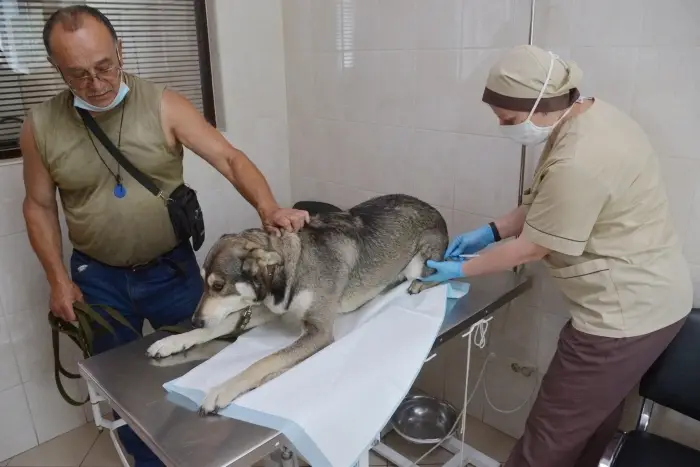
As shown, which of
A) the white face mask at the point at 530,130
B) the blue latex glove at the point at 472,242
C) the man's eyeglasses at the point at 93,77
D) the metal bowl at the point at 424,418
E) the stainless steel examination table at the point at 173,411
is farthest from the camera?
the metal bowl at the point at 424,418

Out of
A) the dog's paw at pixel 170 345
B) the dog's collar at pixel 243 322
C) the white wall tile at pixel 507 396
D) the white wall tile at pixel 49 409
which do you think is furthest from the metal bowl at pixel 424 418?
the white wall tile at pixel 49 409

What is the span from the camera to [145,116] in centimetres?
185

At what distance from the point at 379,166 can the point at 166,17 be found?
4.30 feet

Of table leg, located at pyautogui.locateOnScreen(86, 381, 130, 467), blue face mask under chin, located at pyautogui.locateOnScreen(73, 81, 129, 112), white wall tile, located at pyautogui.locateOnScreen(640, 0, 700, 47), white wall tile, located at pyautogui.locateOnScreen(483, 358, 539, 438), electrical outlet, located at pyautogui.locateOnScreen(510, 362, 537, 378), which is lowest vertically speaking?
white wall tile, located at pyautogui.locateOnScreen(483, 358, 539, 438)

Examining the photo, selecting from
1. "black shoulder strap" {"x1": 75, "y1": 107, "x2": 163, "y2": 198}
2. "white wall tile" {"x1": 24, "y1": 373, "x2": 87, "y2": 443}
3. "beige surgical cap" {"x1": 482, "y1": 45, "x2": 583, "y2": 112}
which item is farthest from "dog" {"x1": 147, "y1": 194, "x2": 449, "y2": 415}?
"white wall tile" {"x1": 24, "y1": 373, "x2": 87, "y2": 443}

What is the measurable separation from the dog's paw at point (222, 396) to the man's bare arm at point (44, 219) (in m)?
0.81

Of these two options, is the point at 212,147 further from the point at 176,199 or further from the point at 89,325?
the point at 89,325

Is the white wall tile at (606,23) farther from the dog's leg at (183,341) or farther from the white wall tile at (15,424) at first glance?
the white wall tile at (15,424)

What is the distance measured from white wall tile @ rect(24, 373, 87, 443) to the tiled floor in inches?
2.0

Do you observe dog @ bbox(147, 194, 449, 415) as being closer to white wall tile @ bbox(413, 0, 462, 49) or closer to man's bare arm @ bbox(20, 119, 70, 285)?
man's bare arm @ bbox(20, 119, 70, 285)

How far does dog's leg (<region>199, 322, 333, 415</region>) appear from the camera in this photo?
1433 millimetres

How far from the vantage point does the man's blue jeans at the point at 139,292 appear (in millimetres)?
2002

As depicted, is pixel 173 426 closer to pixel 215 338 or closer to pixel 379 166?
pixel 215 338

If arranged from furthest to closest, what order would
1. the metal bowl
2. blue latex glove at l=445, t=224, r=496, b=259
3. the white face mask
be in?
the metal bowl → blue latex glove at l=445, t=224, r=496, b=259 → the white face mask
